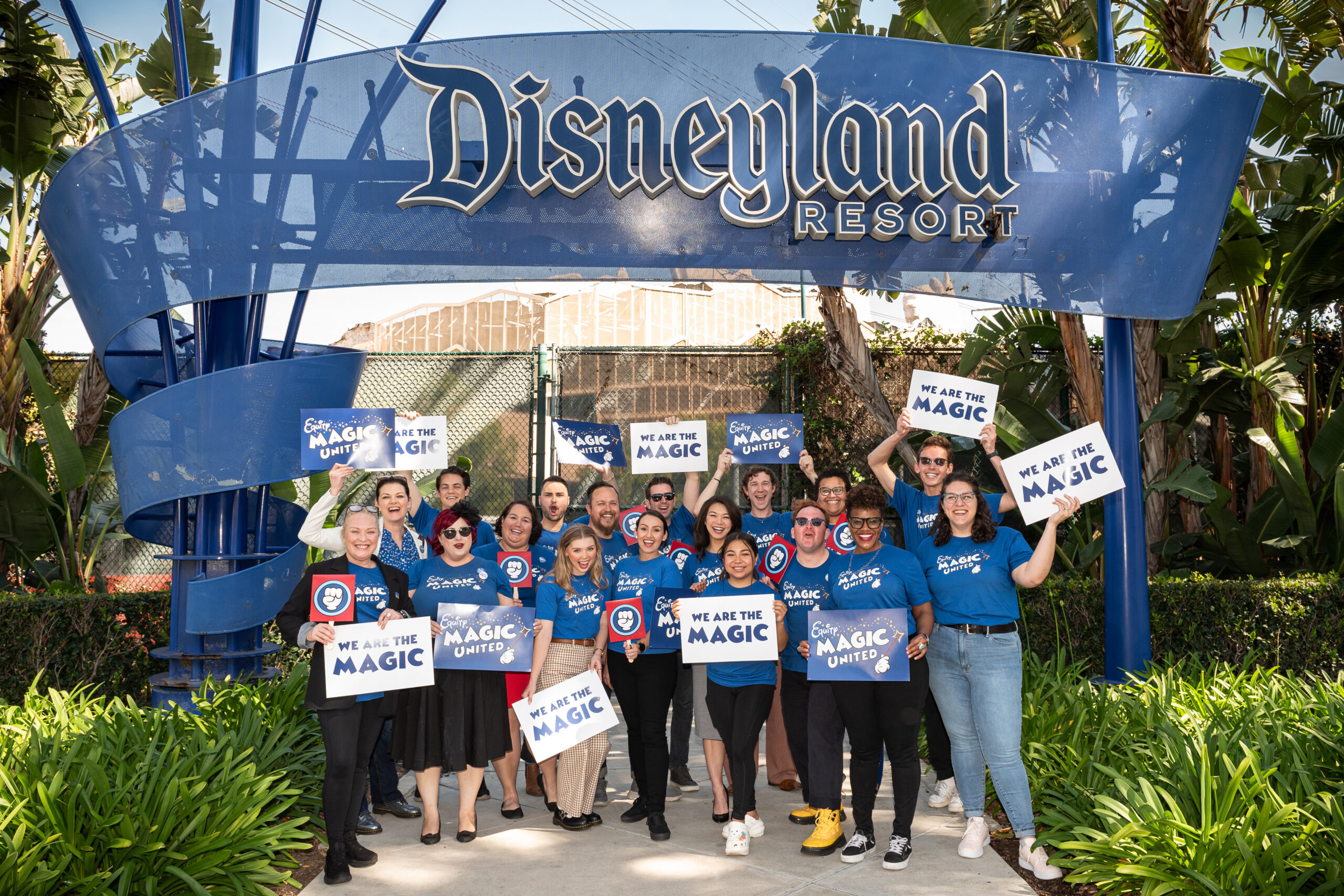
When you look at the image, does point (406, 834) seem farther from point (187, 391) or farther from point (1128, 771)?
point (1128, 771)

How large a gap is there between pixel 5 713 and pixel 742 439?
15.2ft

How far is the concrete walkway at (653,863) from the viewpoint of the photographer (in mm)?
4637

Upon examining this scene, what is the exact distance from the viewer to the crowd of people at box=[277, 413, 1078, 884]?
4.82m

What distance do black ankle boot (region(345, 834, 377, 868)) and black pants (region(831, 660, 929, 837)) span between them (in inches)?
93.7

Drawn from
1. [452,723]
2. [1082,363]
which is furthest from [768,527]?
[1082,363]

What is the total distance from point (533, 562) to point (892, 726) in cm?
235

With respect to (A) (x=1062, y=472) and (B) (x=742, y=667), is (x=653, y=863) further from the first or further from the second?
(A) (x=1062, y=472)

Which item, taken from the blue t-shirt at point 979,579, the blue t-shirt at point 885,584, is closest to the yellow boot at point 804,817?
the blue t-shirt at point 885,584

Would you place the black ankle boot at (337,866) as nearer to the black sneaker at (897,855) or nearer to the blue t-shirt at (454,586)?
the blue t-shirt at (454,586)

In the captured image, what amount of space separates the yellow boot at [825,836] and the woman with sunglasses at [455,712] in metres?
1.64

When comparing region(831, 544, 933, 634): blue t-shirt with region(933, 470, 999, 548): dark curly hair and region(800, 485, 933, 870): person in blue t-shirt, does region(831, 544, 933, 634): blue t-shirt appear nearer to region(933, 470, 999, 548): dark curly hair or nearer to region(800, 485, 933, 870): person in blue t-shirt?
region(800, 485, 933, 870): person in blue t-shirt

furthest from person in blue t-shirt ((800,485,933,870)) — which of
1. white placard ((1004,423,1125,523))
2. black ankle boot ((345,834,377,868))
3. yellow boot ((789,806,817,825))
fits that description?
black ankle boot ((345,834,377,868))

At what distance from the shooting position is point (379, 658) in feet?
16.0

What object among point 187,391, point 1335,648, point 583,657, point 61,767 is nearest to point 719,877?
point 583,657
